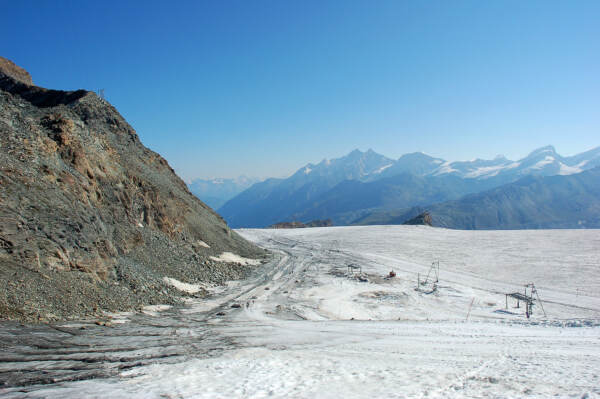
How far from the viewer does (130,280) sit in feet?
52.5

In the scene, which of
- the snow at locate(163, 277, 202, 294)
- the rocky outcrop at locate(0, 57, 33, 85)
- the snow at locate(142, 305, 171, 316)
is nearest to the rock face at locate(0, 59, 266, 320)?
the snow at locate(142, 305, 171, 316)

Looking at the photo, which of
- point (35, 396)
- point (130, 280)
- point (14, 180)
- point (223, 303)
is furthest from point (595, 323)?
point (14, 180)

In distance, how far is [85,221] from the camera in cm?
1598

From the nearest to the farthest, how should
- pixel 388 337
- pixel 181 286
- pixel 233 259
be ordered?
pixel 388 337, pixel 181 286, pixel 233 259

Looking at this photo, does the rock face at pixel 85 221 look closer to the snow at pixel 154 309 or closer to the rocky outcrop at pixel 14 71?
the snow at pixel 154 309

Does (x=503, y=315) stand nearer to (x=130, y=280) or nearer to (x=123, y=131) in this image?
(x=130, y=280)

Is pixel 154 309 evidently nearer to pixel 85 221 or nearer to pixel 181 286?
pixel 181 286

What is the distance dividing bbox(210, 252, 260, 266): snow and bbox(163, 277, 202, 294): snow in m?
6.34

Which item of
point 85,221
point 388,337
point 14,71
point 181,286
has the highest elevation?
point 14,71

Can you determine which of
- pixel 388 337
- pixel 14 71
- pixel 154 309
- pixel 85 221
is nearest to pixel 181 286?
pixel 154 309

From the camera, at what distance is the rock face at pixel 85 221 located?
11.8 metres

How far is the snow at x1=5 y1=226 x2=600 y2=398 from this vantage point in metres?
8.03

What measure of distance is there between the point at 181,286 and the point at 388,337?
12508 millimetres

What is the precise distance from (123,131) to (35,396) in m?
28.4
